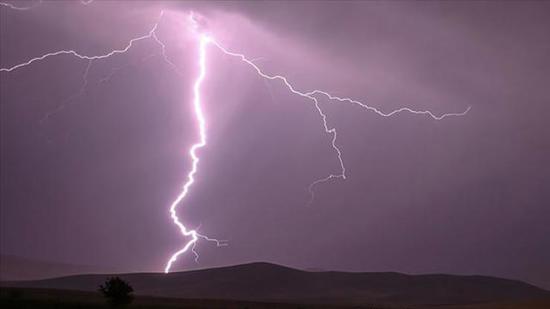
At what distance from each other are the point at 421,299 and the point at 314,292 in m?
9.95

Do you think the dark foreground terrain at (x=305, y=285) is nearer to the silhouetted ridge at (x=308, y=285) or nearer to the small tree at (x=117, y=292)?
the silhouetted ridge at (x=308, y=285)

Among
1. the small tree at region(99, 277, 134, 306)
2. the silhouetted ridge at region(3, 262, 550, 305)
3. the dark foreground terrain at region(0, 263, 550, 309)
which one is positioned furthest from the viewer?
the silhouetted ridge at region(3, 262, 550, 305)

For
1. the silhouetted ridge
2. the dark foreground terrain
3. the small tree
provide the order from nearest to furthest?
the small tree, the dark foreground terrain, the silhouetted ridge

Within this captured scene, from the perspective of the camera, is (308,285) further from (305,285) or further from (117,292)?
(117,292)

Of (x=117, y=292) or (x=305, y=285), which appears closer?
(x=117, y=292)

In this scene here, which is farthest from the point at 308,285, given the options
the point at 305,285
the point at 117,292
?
the point at 117,292

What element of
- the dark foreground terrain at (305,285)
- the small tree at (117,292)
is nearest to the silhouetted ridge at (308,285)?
the dark foreground terrain at (305,285)

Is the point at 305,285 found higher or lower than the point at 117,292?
higher

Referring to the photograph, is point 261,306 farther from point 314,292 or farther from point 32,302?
point 314,292

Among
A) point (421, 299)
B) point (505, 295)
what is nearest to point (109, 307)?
point (421, 299)

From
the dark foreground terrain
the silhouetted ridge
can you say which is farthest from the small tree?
the silhouetted ridge

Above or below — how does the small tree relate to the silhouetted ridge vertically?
below

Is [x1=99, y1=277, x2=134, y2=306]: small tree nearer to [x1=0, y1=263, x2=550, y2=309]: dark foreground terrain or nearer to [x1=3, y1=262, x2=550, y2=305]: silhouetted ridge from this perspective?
[x1=0, y1=263, x2=550, y2=309]: dark foreground terrain

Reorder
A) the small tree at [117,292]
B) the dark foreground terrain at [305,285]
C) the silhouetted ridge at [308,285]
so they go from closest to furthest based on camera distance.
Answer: the small tree at [117,292] < the dark foreground terrain at [305,285] < the silhouetted ridge at [308,285]
